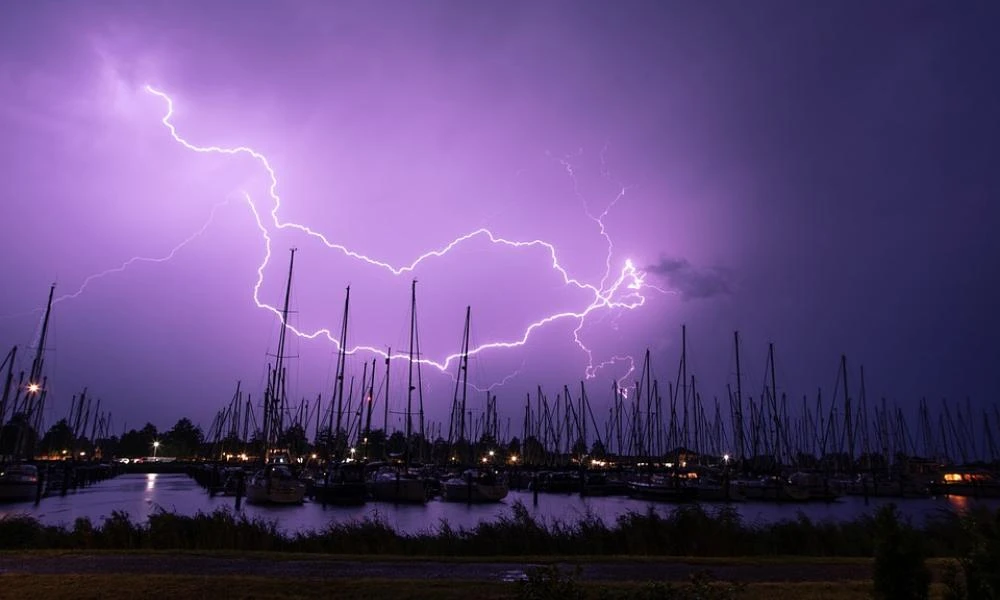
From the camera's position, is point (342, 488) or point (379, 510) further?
point (342, 488)

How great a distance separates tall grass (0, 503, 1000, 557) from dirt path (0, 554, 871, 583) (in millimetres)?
2291

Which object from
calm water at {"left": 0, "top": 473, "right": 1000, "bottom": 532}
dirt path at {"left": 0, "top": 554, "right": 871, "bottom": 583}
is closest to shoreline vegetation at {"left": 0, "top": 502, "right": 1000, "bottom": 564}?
dirt path at {"left": 0, "top": 554, "right": 871, "bottom": 583}

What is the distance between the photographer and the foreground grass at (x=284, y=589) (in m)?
11.3

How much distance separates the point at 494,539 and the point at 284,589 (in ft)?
26.5

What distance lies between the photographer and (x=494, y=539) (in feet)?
62.1

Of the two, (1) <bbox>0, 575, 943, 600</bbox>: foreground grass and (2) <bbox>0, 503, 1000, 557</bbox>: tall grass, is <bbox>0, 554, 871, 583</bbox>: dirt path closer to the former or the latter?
(1) <bbox>0, 575, 943, 600</bbox>: foreground grass

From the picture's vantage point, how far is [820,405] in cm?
8888

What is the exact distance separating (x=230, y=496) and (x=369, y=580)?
57859 mm

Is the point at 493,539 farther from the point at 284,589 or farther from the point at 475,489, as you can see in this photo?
the point at 475,489

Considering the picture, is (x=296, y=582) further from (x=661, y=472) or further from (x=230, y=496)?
(x=661, y=472)

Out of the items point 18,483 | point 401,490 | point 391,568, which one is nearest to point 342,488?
point 401,490

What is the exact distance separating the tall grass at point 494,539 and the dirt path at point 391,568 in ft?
7.51

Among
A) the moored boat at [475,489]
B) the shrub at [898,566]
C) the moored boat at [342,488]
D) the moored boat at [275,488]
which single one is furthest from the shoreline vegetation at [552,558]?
the moored boat at [475,489]

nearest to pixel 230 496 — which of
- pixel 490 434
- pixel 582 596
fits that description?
pixel 490 434
